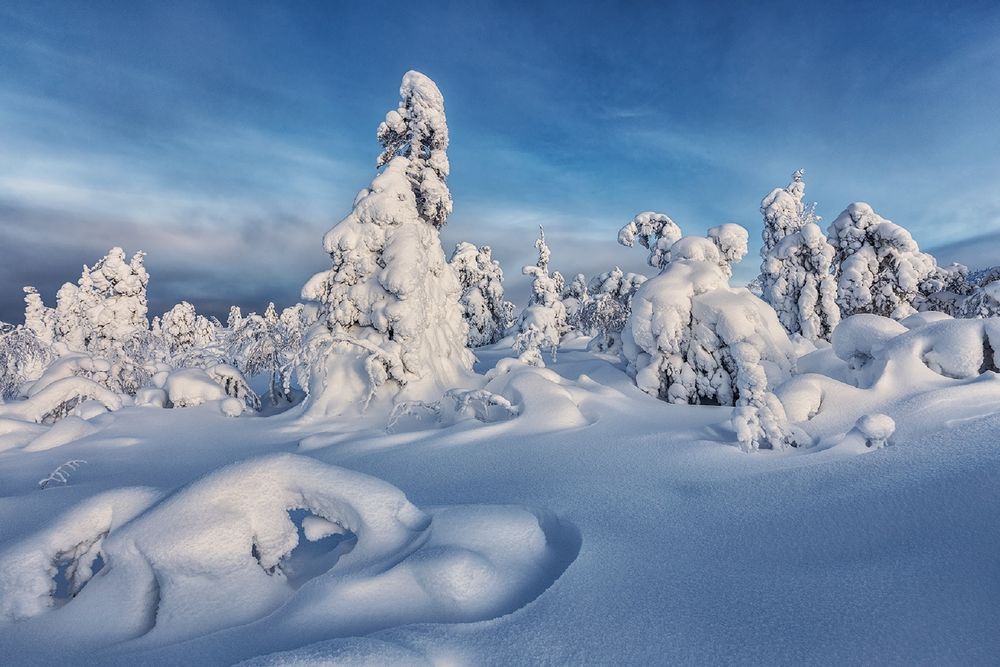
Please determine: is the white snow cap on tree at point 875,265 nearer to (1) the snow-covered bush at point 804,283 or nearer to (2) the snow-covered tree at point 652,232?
(1) the snow-covered bush at point 804,283

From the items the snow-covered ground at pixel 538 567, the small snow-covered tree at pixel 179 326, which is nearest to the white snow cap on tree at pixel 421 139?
the snow-covered ground at pixel 538 567

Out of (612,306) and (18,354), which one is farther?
(612,306)

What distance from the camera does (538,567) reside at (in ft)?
10.3

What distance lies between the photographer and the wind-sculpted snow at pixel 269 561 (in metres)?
2.59

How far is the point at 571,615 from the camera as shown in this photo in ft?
8.62

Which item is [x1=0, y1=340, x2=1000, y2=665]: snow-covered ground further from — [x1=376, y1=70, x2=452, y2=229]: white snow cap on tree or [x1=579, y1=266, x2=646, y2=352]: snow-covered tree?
[x1=579, y1=266, x2=646, y2=352]: snow-covered tree

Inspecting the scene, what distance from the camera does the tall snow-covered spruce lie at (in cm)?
1160

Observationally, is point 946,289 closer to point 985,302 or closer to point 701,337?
point 985,302

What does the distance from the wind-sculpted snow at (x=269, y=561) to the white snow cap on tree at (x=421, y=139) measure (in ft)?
37.3

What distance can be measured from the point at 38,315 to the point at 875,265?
5003cm

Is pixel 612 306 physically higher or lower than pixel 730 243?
lower

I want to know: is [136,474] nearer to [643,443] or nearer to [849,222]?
[643,443]

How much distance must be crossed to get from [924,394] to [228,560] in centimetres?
762

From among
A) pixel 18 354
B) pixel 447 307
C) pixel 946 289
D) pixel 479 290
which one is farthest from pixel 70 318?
pixel 946 289
